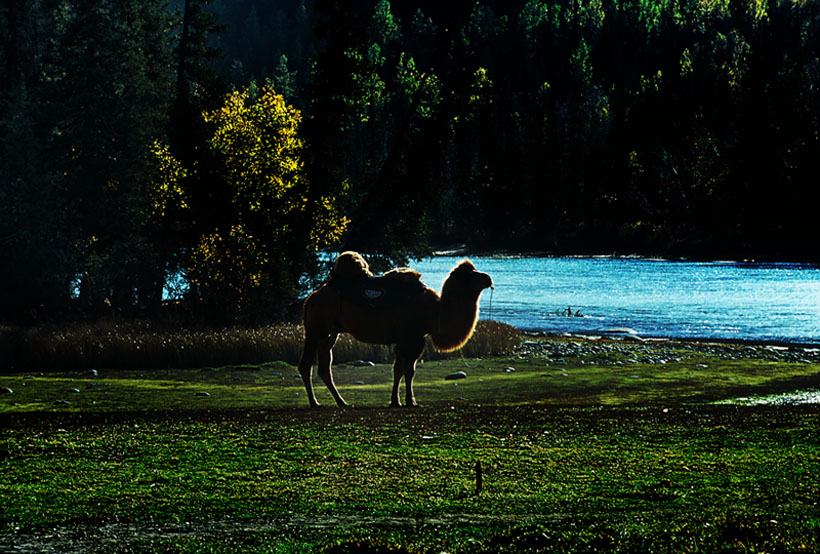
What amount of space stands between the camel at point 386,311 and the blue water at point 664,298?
34.8 m

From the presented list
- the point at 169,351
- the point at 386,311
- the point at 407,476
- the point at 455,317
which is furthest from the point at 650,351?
the point at 407,476

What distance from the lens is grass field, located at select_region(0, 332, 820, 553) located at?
6.26 m

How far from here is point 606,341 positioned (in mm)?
40781

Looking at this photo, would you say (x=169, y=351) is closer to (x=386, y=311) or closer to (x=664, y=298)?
(x=386, y=311)

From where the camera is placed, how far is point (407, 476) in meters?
8.37

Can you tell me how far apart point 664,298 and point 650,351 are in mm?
37704

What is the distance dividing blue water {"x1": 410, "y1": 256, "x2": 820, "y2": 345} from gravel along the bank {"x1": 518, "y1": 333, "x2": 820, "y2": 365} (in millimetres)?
5833

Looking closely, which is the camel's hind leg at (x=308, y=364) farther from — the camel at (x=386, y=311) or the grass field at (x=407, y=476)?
the grass field at (x=407, y=476)

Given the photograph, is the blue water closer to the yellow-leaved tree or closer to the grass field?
the yellow-leaved tree

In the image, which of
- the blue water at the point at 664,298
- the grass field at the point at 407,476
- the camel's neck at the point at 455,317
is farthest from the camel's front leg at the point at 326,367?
the blue water at the point at 664,298

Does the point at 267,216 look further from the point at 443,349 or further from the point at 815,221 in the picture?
the point at 815,221

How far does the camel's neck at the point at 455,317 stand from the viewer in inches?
518

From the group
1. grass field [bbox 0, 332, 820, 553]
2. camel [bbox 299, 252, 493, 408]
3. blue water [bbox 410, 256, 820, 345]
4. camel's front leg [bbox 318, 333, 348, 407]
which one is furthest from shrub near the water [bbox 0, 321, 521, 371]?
blue water [bbox 410, 256, 820, 345]

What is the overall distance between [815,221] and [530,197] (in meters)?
46.3
